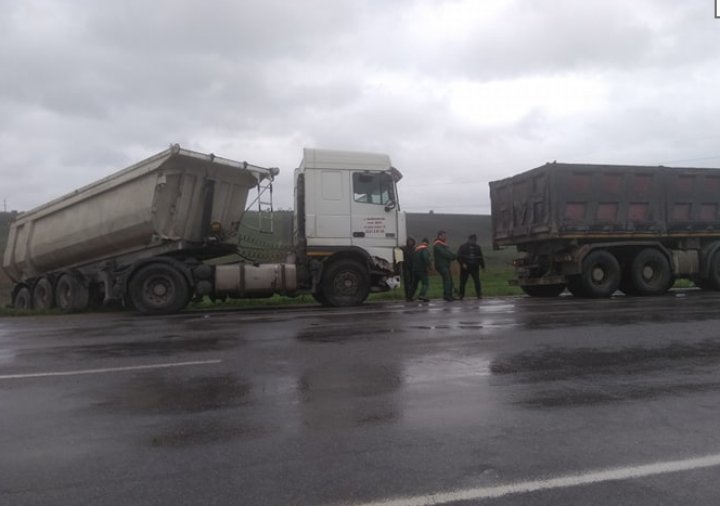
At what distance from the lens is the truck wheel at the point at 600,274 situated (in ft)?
50.4

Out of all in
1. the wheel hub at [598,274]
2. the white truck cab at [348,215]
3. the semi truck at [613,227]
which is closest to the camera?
the white truck cab at [348,215]

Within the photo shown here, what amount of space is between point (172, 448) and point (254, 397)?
136cm

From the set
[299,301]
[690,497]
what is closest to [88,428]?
[690,497]

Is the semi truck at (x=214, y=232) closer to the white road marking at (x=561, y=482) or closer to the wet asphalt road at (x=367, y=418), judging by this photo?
the wet asphalt road at (x=367, y=418)

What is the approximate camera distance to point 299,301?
1733 centimetres

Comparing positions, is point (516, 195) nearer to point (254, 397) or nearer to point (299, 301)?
point (299, 301)

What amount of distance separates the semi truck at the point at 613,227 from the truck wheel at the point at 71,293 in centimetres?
1024

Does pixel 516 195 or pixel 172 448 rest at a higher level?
pixel 516 195

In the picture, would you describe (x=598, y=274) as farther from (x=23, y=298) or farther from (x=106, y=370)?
(x=23, y=298)

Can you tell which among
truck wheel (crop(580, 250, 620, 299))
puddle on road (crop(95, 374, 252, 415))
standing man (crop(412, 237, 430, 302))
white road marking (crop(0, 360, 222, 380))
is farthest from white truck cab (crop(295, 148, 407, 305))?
puddle on road (crop(95, 374, 252, 415))

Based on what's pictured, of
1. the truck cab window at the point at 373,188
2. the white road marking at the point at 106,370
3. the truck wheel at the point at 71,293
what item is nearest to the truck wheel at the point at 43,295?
the truck wheel at the point at 71,293

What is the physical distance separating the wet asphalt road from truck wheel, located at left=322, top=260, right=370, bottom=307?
5.30 meters

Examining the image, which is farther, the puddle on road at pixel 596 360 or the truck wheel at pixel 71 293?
A: the truck wheel at pixel 71 293

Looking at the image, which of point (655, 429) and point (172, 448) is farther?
point (655, 429)
